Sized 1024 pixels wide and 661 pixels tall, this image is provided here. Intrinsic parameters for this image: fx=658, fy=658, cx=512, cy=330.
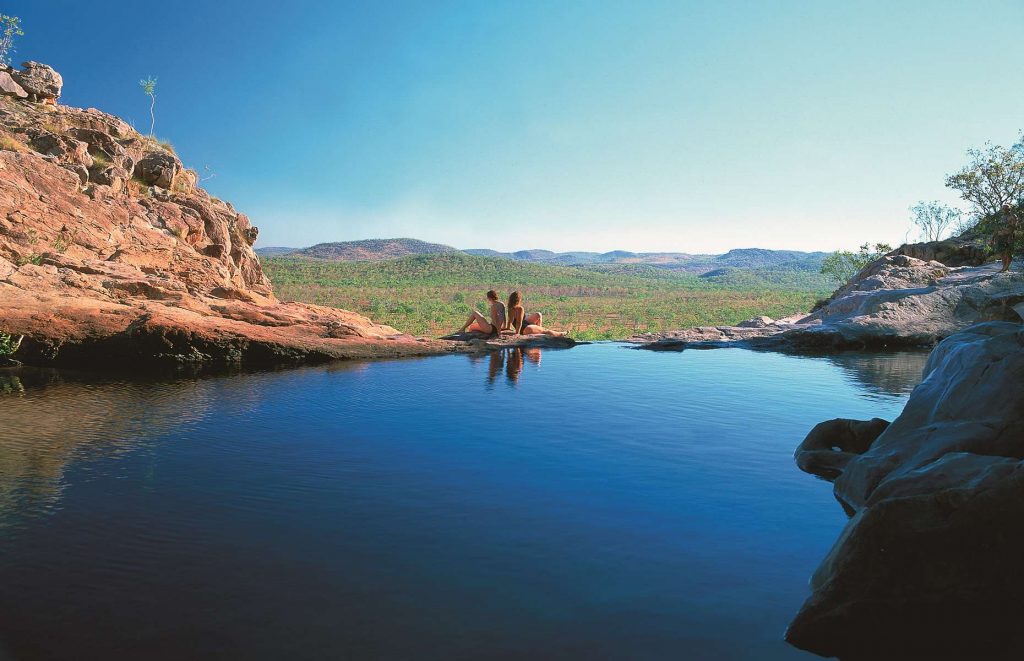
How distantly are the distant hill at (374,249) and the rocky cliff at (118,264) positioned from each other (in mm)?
141669

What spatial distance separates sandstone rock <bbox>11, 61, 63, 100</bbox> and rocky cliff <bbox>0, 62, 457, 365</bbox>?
0.07ft

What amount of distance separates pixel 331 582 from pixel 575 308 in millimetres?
41936

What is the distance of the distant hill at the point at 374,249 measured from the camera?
161 m

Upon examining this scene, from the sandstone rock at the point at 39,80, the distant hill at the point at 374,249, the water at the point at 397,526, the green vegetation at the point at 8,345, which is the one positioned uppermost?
the distant hill at the point at 374,249

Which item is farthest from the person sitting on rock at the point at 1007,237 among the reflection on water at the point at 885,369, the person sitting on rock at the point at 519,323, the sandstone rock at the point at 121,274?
the sandstone rock at the point at 121,274

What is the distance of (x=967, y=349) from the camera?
502cm

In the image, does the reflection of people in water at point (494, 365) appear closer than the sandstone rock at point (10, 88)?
Yes

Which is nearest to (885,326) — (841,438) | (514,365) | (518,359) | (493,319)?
(518,359)

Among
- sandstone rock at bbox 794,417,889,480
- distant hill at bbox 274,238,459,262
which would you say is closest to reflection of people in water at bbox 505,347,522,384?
sandstone rock at bbox 794,417,889,480

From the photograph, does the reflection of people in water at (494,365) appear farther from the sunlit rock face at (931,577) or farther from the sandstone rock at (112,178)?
the sandstone rock at (112,178)

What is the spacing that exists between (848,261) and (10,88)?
42.8 meters

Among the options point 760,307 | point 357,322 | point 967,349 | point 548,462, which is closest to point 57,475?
point 548,462

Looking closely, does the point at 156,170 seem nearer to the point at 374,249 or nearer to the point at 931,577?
the point at 931,577

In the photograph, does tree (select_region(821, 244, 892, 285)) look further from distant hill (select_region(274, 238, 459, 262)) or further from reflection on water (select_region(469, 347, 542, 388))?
distant hill (select_region(274, 238, 459, 262))
